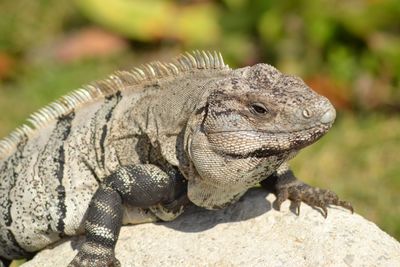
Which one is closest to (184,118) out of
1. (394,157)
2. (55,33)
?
(394,157)

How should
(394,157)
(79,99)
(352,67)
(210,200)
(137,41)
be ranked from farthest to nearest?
(137,41) < (352,67) < (394,157) < (79,99) < (210,200)

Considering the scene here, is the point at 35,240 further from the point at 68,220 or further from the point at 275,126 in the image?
the point at 275,126

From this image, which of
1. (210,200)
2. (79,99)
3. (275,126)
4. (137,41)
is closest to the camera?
(275,126)

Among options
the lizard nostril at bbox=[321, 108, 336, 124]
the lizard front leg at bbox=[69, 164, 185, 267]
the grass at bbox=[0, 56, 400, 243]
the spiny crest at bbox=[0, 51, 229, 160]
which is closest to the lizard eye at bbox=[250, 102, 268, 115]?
the lizard nostril at bbox=[321, 108, 336, 124]

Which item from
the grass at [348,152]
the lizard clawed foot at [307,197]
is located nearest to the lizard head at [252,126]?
the lizard clawed foot at [307,197]

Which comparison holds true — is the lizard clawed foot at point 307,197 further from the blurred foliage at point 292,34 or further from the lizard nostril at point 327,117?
the blurred foliage at point 292,34

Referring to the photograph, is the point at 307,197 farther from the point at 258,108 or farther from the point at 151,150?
the point at 151,150
